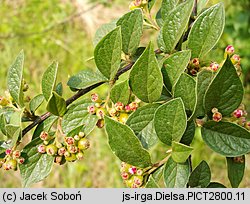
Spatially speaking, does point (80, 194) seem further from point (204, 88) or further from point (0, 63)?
point (0, 63)

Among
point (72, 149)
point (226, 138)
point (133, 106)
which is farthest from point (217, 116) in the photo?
point (72, 149)

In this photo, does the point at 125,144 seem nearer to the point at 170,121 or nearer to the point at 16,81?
the point at 170,121

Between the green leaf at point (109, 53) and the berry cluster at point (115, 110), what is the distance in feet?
0.19

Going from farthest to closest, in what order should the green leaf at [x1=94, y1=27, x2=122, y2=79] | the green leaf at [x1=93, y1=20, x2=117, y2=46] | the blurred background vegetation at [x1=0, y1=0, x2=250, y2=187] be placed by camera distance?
the blurred background vegetation at [x1=0, y1=0, x2=250, y2=187] → the green leaf at [x1=93, y1=20, x2=117, y2=46] → the green leaf at [x1=94, y1=27, x2=122, y2=79]

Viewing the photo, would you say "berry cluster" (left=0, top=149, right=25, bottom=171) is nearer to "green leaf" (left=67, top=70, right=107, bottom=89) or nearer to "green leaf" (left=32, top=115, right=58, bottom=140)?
"green leaf" (left=32, top=115, right=58, bottom=140)

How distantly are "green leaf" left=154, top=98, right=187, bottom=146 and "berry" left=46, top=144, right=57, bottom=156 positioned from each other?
0.70ft

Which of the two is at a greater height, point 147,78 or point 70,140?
point 147,78

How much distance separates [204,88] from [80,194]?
375 millimetres

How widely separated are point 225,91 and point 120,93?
0.20 m

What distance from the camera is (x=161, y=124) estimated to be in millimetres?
782

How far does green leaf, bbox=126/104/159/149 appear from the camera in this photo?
32.1 inches

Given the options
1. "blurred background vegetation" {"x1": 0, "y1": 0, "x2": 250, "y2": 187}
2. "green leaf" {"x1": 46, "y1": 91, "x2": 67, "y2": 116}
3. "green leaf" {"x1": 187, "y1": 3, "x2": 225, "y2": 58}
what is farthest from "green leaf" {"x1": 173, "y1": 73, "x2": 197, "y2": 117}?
"blurred background vegetation" {"x1": 0, "y1": 0, "x2": 250, "y2": 187}

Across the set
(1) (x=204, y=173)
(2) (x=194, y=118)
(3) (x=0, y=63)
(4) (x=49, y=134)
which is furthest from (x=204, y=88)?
(3) (x=0, y=63)

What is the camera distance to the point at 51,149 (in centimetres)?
87
